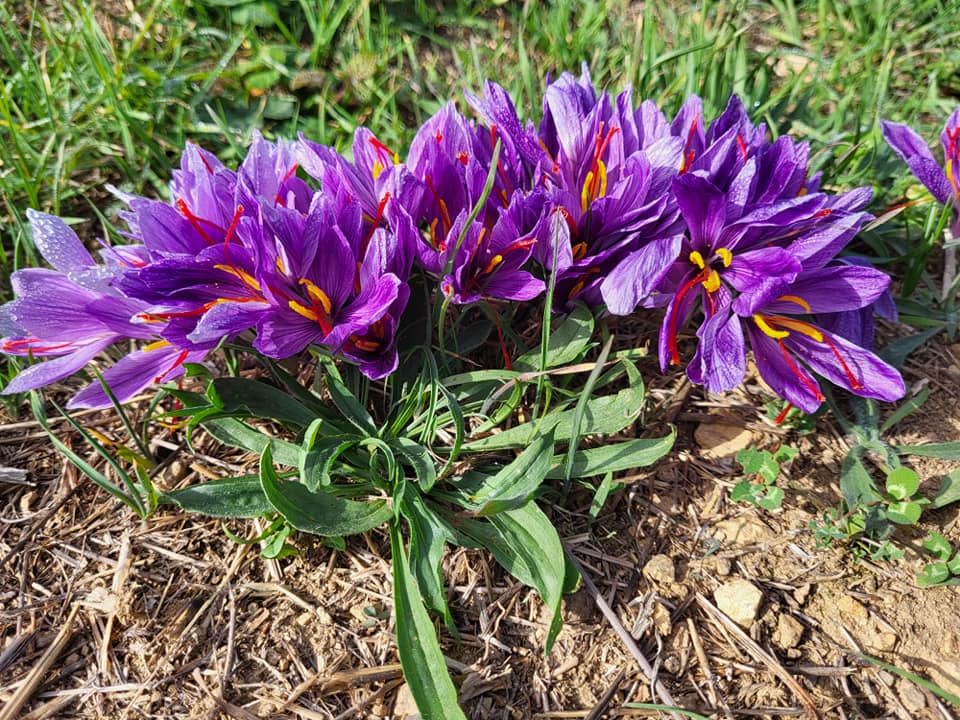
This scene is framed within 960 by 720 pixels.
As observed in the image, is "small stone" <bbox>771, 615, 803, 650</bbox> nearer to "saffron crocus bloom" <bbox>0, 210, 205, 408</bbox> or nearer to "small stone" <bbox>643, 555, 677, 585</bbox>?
"small stone" <bbox>643, 555, 677, 585</bbox>

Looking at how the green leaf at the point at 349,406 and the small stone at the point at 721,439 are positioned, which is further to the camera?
the small stone at the point at 721,439

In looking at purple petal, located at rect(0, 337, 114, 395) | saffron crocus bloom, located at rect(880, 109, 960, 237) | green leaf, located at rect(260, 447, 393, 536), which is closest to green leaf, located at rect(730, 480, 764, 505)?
green leaf, located at rect(260, 447, 393, 536)

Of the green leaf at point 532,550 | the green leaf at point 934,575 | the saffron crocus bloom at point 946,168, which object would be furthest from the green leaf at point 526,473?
the saffron crocus bloom at point 946,168

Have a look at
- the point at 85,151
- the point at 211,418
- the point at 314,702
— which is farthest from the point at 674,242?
the point at 85,151

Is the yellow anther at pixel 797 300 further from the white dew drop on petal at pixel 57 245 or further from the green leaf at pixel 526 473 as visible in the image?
the white dew drop on petal at pixel 57 245

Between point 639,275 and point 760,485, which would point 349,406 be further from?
point 760,485

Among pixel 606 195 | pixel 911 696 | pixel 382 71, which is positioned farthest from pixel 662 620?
pixel 382 71

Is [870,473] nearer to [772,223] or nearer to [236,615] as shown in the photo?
[772,223]
